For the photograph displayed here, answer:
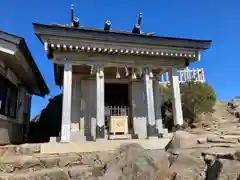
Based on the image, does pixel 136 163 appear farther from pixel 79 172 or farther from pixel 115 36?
pixel 115 36

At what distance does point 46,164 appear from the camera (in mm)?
5676

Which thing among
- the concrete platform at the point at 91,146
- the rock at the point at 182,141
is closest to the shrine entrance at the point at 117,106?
the concrete platform at the point at 91,146

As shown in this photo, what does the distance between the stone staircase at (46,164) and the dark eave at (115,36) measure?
13.0 ft

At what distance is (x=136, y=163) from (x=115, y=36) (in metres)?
4.77

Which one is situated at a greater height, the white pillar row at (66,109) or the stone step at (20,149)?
the white pillar row at (66,109)

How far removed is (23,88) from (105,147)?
6439 mm

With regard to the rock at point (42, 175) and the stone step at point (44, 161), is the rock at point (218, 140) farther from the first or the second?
the rock at point (42, 175)

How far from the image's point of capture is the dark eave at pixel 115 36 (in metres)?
6.90

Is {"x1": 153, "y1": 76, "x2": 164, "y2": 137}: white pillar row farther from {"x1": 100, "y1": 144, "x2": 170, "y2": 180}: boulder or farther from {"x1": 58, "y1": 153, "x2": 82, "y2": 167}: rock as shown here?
{"x1": 58, "y1": 153, "x2": 82, "y2": 167}: rock

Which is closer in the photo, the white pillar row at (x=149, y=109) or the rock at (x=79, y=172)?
the rock at (x=79, y=172)

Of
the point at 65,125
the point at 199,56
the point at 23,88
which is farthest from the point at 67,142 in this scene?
the point at 199,56

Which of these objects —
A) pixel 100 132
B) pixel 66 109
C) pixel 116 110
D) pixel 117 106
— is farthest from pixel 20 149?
pixel 117 106

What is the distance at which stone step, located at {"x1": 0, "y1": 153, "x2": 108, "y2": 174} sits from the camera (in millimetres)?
5383

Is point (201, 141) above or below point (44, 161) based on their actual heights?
above
